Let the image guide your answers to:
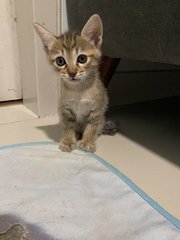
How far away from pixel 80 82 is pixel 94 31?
170 mm

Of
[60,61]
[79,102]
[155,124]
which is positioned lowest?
[155,124]

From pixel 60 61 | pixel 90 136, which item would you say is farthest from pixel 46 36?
pixel 90 136

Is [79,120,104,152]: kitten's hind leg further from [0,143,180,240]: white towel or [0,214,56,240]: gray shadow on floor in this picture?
[0,214,56,240]: gray shadow on floor

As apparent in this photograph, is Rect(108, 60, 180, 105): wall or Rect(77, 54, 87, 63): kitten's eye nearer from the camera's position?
Rect(77, 54, 87, 63): kitten's eye

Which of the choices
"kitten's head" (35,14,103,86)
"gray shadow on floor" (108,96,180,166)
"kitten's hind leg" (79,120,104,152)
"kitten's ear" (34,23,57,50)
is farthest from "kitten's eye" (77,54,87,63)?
"gray shadow on floor" (108,96,180,166)

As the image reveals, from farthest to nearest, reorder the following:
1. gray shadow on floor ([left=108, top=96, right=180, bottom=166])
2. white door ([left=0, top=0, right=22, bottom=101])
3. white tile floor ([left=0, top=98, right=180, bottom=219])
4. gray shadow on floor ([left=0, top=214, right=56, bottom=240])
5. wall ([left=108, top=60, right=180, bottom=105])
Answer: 1. wall ([left=108, top=60, right=180, bottom=105])
2. white door ([left=0, top=0, right=22, bottom=101])
3. gray shadow on floor ([left=108, top=96, right=180, bottom=166])
4. white tile floor ([left=0, top=98, right=180, bottom=219])
5. gray shadow on floor ([left=0, top=214, right=56, bottom=240])

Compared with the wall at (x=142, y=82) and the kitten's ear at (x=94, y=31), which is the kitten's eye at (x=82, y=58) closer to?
the kitten's ear at (x=94, y=31)

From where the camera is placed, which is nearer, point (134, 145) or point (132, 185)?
point (132, 185)

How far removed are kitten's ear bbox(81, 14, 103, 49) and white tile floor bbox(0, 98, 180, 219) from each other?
0.36 meters

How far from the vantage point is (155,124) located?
4.56 feet

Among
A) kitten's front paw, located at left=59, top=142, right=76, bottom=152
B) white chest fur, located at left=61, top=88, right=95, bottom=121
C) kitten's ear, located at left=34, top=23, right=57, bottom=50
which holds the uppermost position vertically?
kitten's ear, located at left=34, top=23, right=57, bottom=50

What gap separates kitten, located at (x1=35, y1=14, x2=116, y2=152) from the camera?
102cm

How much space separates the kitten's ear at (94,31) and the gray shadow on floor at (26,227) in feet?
1.99

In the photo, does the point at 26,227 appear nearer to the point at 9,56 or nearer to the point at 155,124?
the point at 155,124
